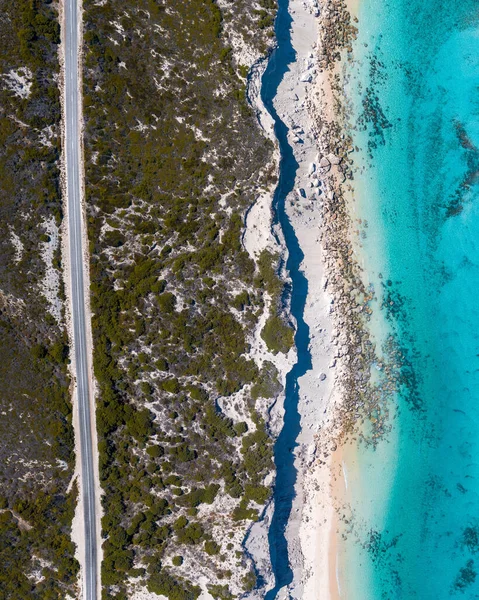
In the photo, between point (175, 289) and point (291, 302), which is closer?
point (175, 289)

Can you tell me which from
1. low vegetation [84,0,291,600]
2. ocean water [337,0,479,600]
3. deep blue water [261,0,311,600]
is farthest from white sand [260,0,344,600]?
low vegetation [84,0,291,600]

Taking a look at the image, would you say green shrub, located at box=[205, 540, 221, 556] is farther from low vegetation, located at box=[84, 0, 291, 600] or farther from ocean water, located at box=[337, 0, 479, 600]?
ocean water, located at box=[337, 0, 479, 600]

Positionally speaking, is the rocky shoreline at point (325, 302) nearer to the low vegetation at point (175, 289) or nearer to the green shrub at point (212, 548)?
the low vegetation at point (175, 289)

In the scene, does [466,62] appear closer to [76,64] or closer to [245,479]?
[76,64]

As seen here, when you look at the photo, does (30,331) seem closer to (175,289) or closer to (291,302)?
(175,289)

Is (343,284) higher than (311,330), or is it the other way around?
(343,284)

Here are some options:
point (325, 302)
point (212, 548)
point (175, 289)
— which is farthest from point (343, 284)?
point (212, 548)
